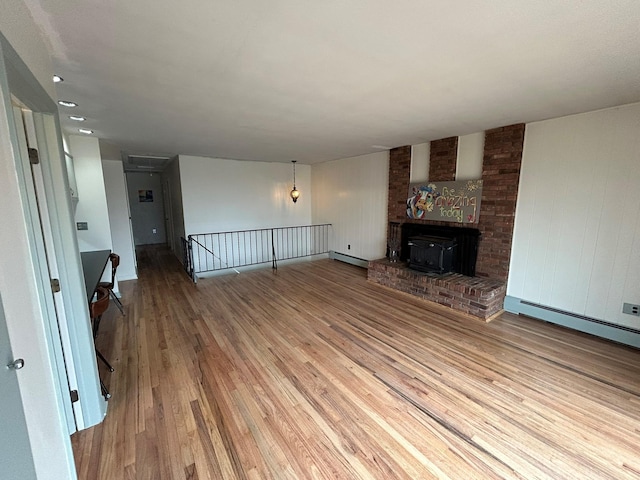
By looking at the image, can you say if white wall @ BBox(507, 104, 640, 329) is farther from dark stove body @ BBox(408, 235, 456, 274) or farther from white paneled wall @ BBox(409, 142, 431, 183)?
white paneled wall @ BBox(409, 142, 431, 183)

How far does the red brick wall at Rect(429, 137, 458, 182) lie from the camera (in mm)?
4379

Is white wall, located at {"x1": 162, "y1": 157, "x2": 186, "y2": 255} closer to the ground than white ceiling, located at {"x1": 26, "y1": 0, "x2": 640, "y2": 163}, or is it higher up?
closer to the ground

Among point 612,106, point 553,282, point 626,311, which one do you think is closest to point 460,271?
point 553,282

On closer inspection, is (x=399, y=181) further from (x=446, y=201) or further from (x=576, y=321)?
(x=576, y=321)

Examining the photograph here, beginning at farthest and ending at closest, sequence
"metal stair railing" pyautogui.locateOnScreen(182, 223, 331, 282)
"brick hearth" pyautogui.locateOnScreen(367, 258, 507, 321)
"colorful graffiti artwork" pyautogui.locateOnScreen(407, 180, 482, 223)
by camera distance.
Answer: "metal stair railing" pyautogui.locateOnScreen(182, 223, 331, 282) < "colorful graffiti artwork" pyautogui.locateOnScreen(407, 180, 482, 223) < "brick hearth" pyautogui.locateOnScreen(367, 258, 507, 321)

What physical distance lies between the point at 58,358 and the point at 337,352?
2.32 metres

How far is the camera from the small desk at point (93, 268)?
2507 millimetres

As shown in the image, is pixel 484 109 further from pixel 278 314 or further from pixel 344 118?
pixel 278 314

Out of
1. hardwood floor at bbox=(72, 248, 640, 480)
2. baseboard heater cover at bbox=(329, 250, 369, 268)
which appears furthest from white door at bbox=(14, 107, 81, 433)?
baseboard heater cover at bbox=(329, 250, 369, 268)

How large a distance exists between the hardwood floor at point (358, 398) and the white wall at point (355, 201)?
2500mm

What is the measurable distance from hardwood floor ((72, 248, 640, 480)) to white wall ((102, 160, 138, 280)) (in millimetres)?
1906

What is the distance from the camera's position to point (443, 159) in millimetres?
4516

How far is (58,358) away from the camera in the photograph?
1.82 meters

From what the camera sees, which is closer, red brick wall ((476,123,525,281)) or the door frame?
the door frame
